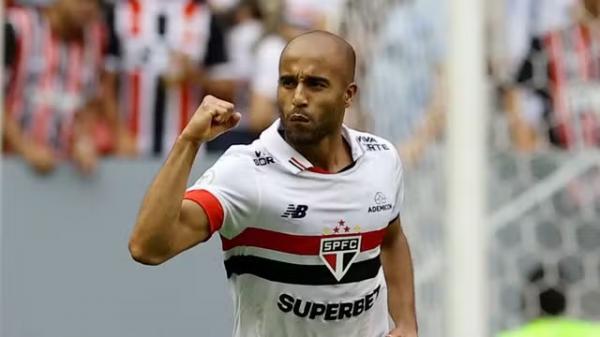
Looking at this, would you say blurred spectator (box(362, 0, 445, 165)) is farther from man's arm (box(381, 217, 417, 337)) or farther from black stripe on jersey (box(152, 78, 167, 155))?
man's arm (box(381, 217, 417, 337))

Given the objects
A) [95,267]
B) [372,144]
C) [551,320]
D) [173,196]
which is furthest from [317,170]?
[95,267]

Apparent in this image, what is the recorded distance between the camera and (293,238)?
12.1 feet

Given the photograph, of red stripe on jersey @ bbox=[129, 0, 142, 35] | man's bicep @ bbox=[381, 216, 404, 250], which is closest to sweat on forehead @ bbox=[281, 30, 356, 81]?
man's bicep @ bbox=[381, 216, 404, 250]

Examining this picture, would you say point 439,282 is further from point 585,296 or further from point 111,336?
point 111,336

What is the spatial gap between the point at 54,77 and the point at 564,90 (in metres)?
2.01

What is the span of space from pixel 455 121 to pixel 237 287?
160 cm

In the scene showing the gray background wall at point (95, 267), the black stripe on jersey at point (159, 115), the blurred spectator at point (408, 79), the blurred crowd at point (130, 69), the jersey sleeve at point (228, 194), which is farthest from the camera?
the black stripe on jersey at point (159, 115)

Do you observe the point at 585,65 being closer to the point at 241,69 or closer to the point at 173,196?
the point at 241,69

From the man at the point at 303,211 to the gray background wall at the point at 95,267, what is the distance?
228cm

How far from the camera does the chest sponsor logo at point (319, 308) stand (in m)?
3.71

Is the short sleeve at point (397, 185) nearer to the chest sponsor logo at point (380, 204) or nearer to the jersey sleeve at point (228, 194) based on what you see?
the chest sponsor logo at point (380, 204)

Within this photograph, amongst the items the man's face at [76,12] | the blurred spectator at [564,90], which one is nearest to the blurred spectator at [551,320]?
the blurred spectator at [564,90]

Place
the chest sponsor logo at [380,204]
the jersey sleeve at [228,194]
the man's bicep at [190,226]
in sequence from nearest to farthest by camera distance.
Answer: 1. the man's bicep at [190,226]
2. the jersey sleeve at [228,194]
3. the chest sponsor logo at [380,204]

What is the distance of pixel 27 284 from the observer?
19.9 feet
